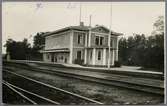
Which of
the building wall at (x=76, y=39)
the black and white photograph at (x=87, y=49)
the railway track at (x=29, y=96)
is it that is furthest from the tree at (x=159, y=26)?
the railway track at (x=29, y=96)

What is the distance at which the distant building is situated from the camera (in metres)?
2.30

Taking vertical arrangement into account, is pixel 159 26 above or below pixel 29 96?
above

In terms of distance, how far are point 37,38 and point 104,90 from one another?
648mm

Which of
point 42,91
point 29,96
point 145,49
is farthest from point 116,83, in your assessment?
point 29,96

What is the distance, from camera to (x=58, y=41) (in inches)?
91.9

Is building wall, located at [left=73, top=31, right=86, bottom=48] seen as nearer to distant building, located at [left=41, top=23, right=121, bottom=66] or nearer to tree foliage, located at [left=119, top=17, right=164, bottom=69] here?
distant building, located at [left=41, top=23, right=121, bottom=66]

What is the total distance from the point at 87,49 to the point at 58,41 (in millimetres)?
234

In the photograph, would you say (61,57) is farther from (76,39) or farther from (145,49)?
(145,49)

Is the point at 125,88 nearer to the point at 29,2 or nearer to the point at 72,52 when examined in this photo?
the point at 72,52

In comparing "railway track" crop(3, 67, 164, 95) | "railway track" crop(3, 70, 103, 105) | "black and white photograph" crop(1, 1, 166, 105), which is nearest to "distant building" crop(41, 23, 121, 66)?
"black and white photograph" crop(1, 1, 166, 105)

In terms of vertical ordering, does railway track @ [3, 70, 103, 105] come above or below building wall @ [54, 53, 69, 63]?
below

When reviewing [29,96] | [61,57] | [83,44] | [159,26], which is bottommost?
[29,96]

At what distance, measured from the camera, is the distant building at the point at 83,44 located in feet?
7.54

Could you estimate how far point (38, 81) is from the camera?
2305 mm
